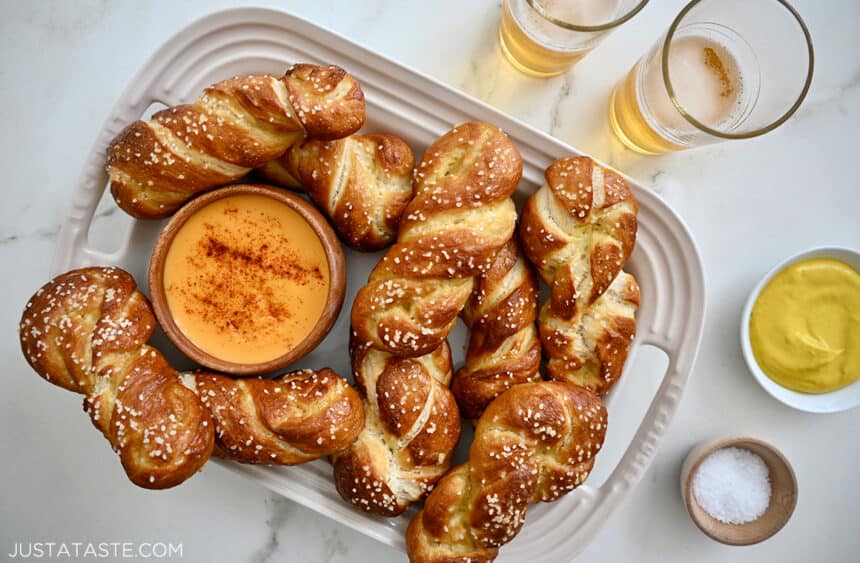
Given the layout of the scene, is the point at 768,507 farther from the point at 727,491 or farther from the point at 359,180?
the point at 359,180

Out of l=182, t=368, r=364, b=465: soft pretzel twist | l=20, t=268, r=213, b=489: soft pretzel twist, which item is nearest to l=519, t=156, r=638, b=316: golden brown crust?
l=182, t=368, r=364, b=465: soft pretzel twist

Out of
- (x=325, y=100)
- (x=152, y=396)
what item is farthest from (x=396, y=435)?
(x=325, y=100)

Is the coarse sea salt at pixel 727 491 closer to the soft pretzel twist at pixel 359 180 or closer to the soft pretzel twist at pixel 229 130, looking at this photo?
the soft pretzel twist at pixel 359 180

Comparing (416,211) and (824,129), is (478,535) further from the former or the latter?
(824,129)

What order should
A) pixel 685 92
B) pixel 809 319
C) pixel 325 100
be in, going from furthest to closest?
pixel 809 319 → pixel 685 92 → pixel 325 100

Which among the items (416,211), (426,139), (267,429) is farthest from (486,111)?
(267,429)

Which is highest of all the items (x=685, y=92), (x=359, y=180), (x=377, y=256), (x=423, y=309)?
(x=685, y=92)

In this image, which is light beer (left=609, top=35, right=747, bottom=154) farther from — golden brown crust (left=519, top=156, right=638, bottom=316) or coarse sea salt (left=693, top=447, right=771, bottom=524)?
coarse sea salt (left=693, top=447, right=771, bottom=524)
